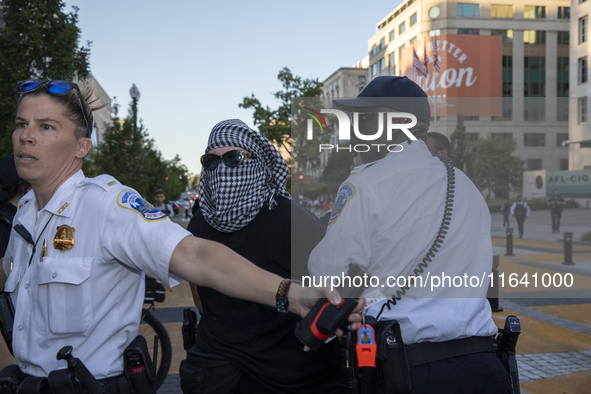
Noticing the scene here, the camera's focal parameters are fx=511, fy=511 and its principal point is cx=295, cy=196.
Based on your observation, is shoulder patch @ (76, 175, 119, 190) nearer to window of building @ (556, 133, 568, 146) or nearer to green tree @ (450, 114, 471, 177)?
green tree @ (450, 114, 471, 177)

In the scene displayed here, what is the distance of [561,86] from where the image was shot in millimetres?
56969

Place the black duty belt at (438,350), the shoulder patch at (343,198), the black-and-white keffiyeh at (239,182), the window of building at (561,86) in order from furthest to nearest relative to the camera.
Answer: the window of building at (561,86) → the black-and-white keffiyeh at (239,182) → the shoulder patch at (343,198) → the black duty belt at (438,350)

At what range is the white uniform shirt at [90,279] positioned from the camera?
1.72 m

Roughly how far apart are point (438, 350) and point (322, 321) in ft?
2.25

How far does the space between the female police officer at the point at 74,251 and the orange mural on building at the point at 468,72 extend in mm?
50295

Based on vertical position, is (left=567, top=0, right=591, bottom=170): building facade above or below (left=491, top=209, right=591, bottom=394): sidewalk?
above

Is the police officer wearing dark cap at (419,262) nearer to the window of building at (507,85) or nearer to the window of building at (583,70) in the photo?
the window of building at (583,70)

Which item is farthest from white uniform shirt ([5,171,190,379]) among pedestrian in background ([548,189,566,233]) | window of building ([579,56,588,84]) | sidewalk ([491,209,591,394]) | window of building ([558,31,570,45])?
window of building ([558,31,570,45])

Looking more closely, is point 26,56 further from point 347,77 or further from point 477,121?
point 347,77

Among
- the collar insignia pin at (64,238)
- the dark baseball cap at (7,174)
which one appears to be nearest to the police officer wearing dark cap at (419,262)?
the collar insignia pin at (64,238)

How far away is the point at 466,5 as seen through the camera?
6128cm

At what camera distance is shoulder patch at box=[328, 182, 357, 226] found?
193 cm

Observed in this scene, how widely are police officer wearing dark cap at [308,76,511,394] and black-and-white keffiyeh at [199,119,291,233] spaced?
640 millimetres

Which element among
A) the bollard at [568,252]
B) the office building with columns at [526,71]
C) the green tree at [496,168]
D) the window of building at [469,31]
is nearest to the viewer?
the bollard at [568,252]
